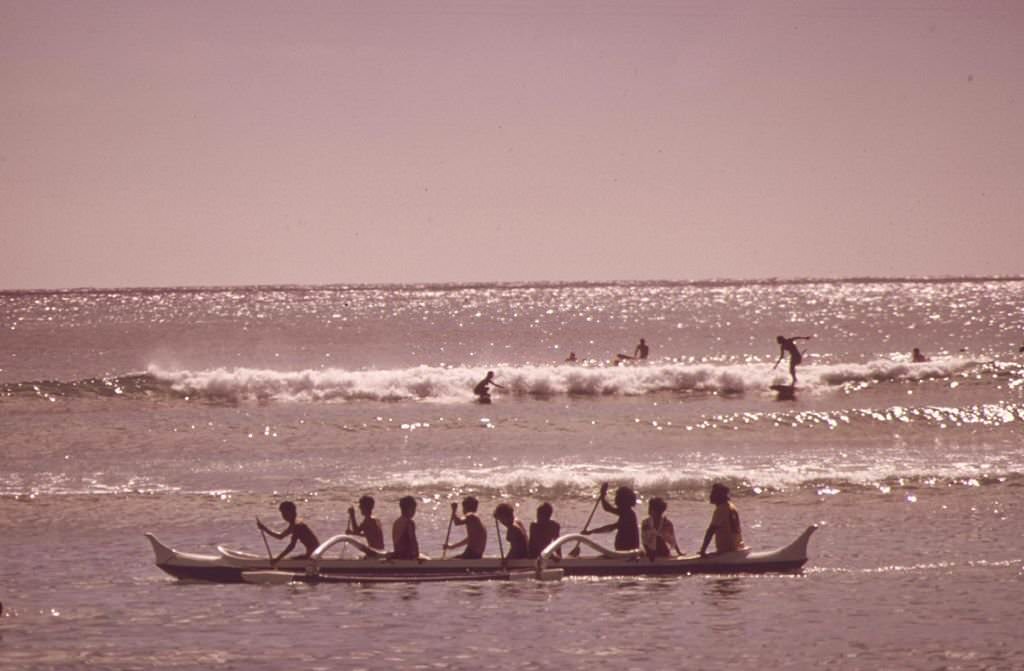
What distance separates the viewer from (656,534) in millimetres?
20016

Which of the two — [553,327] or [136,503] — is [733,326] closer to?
[553,327]

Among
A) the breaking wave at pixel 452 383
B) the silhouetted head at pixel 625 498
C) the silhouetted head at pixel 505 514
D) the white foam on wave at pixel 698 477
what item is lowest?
the white foam on wave at pixel 698 477

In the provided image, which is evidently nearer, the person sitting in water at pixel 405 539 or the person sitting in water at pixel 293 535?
the person sitting in water at pixel 405 539

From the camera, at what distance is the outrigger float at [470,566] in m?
19.8

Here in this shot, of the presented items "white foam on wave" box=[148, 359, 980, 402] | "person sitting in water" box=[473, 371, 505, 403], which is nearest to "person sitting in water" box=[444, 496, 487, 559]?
"person sitting in water" box=[473, 371, 505, 403]

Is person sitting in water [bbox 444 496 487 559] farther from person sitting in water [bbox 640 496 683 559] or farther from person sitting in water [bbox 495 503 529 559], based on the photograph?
person sitting in water [bbox 640 496 683 559]

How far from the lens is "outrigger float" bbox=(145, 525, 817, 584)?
19.8 meters

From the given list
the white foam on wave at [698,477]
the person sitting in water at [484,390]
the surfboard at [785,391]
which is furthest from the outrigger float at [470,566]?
the surfboard at [785,391]

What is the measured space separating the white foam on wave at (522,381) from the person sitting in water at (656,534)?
29408 mm

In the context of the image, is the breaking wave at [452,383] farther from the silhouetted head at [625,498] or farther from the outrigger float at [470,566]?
the outrigger float at [470,566]

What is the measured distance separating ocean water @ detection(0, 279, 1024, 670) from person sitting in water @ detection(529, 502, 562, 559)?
89cm

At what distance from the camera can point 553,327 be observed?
12419 centimetres

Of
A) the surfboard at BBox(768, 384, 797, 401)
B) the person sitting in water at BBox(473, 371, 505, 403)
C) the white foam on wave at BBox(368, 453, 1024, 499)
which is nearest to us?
the white foam on wave at BBox(368, 453, 1024, 499)

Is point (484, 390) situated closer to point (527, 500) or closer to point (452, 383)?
point (452, 383)
